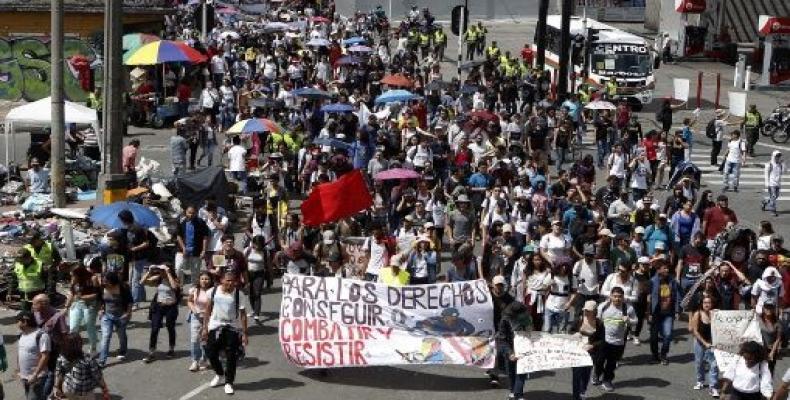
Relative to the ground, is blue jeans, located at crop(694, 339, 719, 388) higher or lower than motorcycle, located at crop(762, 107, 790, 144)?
lower

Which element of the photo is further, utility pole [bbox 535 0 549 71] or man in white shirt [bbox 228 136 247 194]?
utility pole [bbox 535 0 549 71]

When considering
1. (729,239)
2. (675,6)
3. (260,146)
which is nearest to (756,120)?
(260,146)

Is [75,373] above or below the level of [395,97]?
below

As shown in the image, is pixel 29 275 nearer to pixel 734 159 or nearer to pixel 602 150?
pixel 734 159

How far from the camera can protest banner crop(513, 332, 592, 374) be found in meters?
14.7

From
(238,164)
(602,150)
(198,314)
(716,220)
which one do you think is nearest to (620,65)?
(602,150)

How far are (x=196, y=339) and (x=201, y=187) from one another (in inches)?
286

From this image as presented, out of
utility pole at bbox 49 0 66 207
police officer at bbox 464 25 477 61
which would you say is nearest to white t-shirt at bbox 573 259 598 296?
utility pole at bbox 49 0 66 207

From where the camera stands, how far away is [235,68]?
140 ft

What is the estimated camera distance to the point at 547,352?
14797 mm

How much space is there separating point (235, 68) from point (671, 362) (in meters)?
27.7

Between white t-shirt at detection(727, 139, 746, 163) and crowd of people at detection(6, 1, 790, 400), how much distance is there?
68 mm

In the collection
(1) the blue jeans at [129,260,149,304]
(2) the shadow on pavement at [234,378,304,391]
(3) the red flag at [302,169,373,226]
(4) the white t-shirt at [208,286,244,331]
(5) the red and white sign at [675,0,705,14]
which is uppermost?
(5) the red and white sign at [675,0,705,14]

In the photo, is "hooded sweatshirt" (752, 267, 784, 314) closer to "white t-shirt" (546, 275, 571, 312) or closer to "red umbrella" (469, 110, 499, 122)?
"white t-shirt" (546, 275, 571, 312)
